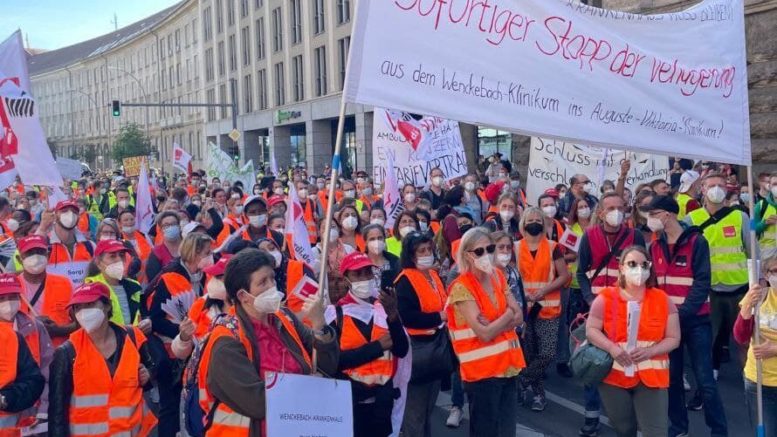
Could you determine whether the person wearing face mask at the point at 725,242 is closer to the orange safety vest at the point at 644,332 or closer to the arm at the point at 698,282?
the arm at the point at 698,282

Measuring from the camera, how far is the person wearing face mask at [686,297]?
6.18 meters

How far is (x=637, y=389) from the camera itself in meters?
5.25

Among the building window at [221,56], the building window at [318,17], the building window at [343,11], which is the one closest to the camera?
the building window at [343,11]

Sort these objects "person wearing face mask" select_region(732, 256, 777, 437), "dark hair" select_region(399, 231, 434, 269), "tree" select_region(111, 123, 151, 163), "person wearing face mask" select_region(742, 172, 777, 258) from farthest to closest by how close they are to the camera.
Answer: "tree" select_region(111, 123, 151, 163)
"person wearing face mask" select_region(742, 172, 777, 258)
"dark hair" select_region(399, 231, 434, 269)
"person wearing face mask" select_region(732, 256, 777, 437)

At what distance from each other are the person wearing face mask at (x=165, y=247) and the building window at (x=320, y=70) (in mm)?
33508

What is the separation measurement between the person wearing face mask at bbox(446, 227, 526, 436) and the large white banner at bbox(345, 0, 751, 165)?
3.78ft

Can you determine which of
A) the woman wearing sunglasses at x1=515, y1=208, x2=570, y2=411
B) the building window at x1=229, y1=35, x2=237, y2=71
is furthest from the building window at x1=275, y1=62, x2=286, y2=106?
the woman wearing sunglasses at x1=515, y1=208, x2=570, y2=411

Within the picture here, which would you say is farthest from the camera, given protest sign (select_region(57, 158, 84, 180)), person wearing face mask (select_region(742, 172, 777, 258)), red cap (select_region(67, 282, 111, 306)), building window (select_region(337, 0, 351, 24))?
building window (select_region(337, 0, 351, 24))

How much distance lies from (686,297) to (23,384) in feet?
14.3

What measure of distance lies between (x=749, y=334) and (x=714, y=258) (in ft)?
8.58

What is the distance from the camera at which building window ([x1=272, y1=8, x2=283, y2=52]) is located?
46531 millimetres

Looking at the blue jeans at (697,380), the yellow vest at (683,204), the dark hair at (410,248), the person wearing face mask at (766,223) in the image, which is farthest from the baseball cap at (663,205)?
the yellow vest at (683,204)

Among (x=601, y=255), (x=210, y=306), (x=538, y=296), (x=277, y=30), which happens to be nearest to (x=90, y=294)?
(x=210, y=306)

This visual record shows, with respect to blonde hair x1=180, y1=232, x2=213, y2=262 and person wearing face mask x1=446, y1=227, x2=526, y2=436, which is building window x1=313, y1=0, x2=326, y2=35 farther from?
person wearing face mask x1=446, y1=227, x2=526, y2=436
